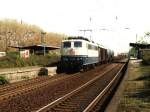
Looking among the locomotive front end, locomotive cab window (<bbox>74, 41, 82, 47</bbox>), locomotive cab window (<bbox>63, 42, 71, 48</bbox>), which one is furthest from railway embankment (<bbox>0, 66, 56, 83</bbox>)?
locomotive cab window (<bbox>74, 41, 82, 47</bbox>)

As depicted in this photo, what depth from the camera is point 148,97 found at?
14984mm

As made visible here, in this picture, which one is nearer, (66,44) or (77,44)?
(77,44)

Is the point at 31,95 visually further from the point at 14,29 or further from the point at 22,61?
the point at 14,29

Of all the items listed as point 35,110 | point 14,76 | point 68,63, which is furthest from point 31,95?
point 68,63

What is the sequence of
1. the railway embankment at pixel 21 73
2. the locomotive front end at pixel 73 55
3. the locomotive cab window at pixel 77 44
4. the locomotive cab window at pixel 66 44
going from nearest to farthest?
the railway embankment at pixel 21 73 < the locomotive front end at pixel 73 55 < the locomotive cab window at pixel 77 44 < the locomotive cab window at pixel 66 44

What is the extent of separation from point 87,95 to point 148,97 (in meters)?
3.76

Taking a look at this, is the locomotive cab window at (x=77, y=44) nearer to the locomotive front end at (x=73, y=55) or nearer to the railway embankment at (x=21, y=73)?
the locomotive front end at (x=73, y=55)

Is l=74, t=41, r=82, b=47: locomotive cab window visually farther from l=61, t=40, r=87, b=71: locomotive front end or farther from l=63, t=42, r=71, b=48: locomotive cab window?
l=63, t=42, r=71, b=48: locomotive cab window

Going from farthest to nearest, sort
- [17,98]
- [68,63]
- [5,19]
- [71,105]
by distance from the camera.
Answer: [5,19] < [68,63] < [17,98] < [71,105]

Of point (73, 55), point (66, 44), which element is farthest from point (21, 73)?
point (66, 44)

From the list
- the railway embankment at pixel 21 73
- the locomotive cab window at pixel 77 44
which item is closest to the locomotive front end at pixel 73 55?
the locomotive cab window at pixel 77 44

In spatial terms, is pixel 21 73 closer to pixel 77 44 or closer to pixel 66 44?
pixel 66 44

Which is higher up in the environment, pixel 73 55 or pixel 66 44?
pixel 66 44

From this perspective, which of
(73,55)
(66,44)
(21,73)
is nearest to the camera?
(21,73)
